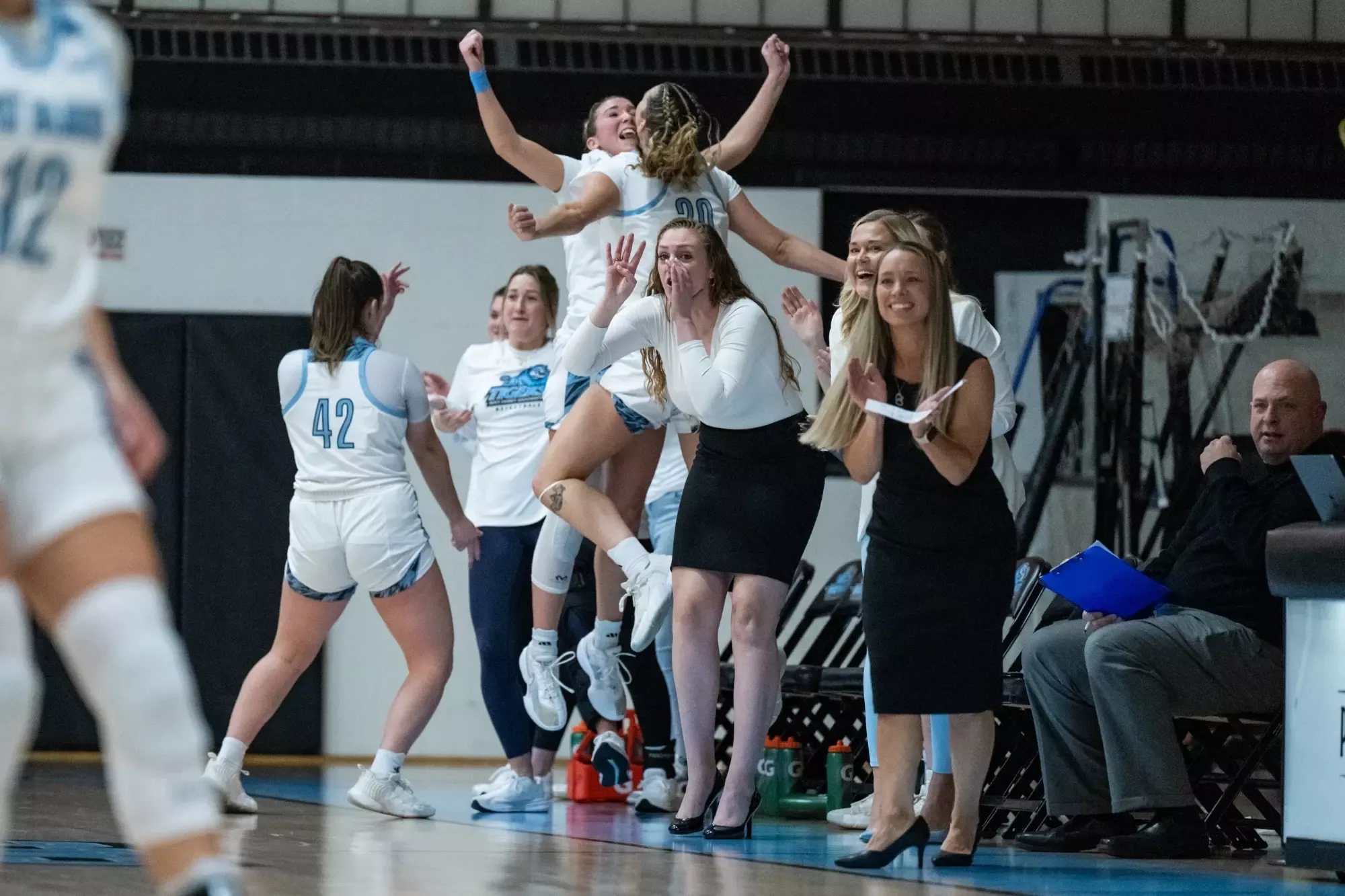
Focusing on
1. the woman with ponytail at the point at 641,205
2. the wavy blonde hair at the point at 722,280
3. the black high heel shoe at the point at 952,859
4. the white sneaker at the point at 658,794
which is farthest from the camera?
the white sneaker at the point at 658,794

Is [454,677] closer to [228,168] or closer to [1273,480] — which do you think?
[228,168]

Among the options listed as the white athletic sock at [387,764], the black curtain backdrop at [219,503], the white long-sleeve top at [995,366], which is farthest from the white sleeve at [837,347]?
the black curtain backdrop at [219,503]

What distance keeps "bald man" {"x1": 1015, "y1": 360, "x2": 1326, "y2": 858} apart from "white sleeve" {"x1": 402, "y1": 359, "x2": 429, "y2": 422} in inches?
83.0

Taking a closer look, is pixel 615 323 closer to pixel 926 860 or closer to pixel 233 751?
pixel 926 860

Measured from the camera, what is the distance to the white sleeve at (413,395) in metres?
5.92

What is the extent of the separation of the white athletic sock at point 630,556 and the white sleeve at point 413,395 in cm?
90

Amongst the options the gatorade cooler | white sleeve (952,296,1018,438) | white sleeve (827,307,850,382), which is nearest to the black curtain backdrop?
the gatorade cooler

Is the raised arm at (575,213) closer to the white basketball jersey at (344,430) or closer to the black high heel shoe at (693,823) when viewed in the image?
the white basketball jersey at (344,430)

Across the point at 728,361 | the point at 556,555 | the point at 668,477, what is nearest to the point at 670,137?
the point at 728,361

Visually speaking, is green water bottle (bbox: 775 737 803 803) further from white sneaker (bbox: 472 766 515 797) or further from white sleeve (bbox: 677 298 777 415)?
white sleeve (bbox: 677 298 777 415)

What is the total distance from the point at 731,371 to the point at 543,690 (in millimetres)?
1395

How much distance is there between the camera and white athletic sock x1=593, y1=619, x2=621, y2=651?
5.88m

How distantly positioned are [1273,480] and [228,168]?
20.4 feet

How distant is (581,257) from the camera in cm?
601
